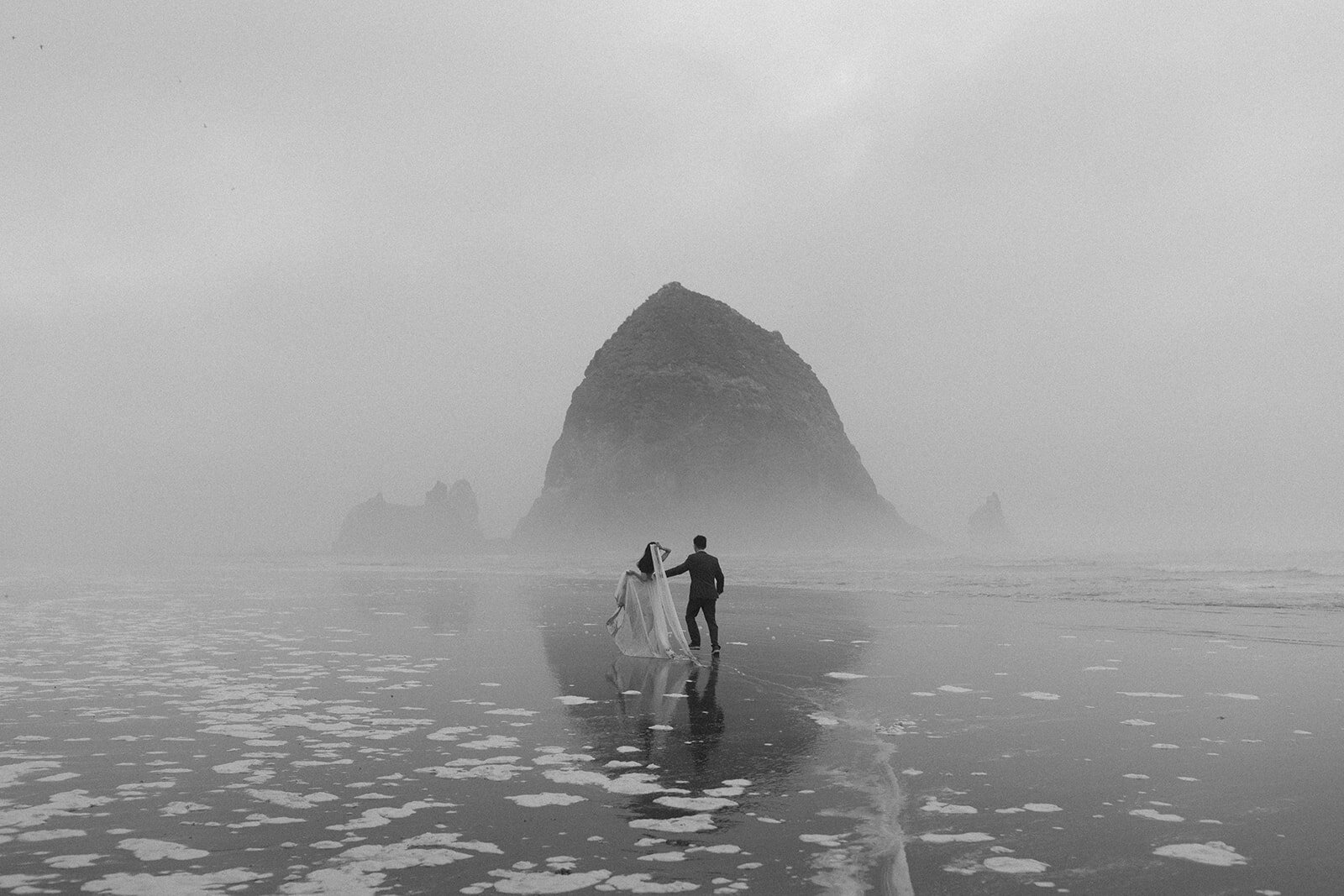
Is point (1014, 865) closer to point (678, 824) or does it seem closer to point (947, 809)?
point (947, 809)

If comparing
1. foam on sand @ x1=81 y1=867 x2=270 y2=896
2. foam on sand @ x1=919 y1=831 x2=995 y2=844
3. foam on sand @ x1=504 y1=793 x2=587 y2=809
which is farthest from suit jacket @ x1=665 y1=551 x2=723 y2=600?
foam on sand @ x1=81 y1=867 x2=270 y2=896

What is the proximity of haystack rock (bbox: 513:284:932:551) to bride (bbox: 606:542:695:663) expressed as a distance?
115 meters

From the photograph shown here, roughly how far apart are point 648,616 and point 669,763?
8.42m

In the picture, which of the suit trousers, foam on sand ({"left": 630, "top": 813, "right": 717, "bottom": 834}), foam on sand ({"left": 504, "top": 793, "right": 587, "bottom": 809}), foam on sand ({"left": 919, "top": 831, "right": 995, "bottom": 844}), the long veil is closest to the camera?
foam on sand ({"left": 919, "top": 831, "right": 995, "bottom": 844})

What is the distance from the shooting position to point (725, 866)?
5.55 m

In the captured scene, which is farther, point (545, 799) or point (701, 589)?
point (701, 589)

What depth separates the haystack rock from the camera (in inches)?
5556

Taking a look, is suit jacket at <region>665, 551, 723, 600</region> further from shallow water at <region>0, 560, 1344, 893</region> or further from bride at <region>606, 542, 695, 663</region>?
shallow water at <region>0, 560, 1344, 893</region>

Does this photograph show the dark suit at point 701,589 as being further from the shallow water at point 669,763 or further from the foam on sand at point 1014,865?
the foam on sand at point 1014,865

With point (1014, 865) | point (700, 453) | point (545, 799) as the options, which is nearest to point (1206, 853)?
point (1014, 865)

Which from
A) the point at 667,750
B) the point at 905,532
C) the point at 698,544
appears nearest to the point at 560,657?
the point at 698,544

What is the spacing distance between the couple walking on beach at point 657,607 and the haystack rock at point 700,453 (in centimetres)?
11475

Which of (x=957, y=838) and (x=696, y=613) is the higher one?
(x=696, y=613)

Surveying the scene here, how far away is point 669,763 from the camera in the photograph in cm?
838
